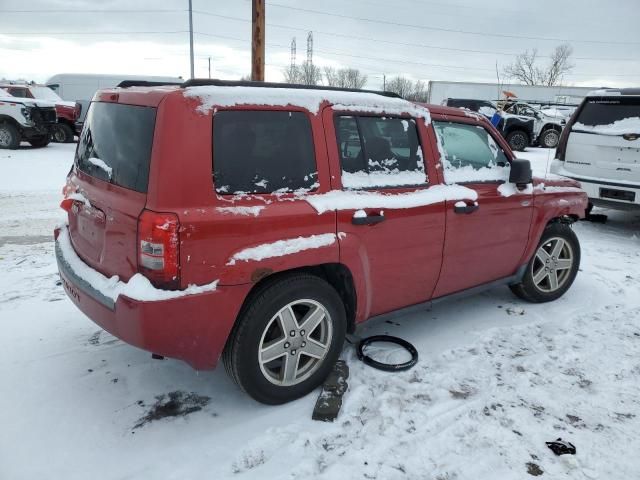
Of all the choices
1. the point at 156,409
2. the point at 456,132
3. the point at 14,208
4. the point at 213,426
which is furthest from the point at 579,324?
the point at 14,208

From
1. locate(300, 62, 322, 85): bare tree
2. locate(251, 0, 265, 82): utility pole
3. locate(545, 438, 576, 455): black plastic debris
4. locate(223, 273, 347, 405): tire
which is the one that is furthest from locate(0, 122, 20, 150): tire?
locate(300, 62, 322, 85): bare tree

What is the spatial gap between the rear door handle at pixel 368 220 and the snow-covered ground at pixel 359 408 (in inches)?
41.4

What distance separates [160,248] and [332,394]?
1.42 metres

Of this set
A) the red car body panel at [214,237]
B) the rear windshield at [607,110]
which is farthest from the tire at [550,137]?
the red car body panel at [214,237]

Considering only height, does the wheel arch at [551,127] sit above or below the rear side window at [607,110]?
below

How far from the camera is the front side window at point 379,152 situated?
308 centimetres

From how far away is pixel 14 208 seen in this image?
7.75 m

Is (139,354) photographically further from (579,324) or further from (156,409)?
(579,324)

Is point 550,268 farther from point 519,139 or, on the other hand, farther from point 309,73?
point 309,73

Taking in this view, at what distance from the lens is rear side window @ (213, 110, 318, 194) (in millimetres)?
2578

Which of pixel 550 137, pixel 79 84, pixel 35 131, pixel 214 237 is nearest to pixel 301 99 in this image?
pixel 214 237

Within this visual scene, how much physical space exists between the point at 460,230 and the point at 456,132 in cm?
Result: 78

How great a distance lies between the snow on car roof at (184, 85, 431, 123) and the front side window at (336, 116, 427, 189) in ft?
0.26

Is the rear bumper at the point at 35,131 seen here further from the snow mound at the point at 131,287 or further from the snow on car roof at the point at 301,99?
the snow on car roof at the point at 301,99
